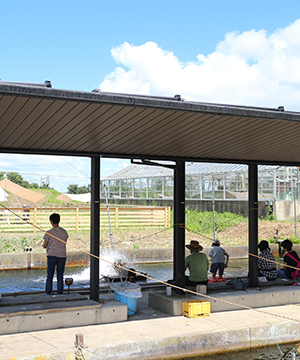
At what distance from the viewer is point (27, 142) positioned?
685 centimetres

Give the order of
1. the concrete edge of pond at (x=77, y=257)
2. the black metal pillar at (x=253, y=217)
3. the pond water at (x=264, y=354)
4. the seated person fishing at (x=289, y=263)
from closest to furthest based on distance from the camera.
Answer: the pond water at (x=264, y=354), the black metal pillar at (x=253, y=217), the seated person fishing at (x=289, y=263), the concrete edge of pond at (x=77, y=257)

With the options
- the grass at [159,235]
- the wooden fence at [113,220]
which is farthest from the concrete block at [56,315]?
the wooden fence at [113,220]

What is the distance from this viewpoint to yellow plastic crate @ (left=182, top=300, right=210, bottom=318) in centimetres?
730

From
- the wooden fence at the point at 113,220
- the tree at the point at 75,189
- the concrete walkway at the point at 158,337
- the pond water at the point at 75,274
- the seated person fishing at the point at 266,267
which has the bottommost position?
the pond water at the point at 75,274

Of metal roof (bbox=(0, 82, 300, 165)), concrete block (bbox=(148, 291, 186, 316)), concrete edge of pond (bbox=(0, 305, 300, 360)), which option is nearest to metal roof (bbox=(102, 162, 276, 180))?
metal roof (bbox=(0, 82, 300, 165))

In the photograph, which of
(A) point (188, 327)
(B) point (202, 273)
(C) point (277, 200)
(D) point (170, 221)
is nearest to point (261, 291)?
(B) point (202, 273)

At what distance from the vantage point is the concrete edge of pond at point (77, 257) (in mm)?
16781

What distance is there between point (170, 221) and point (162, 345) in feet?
62.5

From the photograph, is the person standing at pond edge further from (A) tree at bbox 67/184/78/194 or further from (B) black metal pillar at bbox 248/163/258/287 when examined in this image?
(A) tree at bbox 67/184/78/194

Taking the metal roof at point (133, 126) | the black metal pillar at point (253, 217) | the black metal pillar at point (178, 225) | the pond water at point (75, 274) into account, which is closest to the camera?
the metal roof at point (133, 126)

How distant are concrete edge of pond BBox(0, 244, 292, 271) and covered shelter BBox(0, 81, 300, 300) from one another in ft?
27.6

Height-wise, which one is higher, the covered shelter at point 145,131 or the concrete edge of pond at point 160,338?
the covered shelter at point 145,131

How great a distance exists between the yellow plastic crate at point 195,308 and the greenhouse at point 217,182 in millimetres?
15972

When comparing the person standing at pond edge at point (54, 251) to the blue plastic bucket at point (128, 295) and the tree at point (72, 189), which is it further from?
the tree at point (72, 189)
